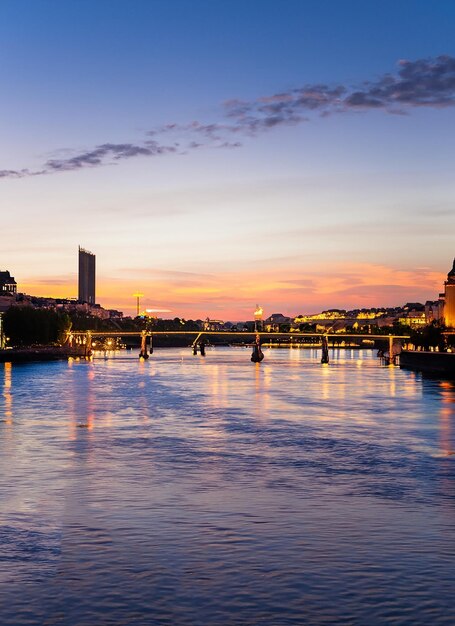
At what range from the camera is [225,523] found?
19.7 metres

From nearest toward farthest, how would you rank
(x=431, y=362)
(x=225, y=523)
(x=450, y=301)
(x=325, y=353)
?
(x=225, y=523)
(x=431, y=362)
(x=325, y=353)
(x=450, y=301)

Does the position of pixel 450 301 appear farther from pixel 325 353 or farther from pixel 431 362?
pixel 431 362

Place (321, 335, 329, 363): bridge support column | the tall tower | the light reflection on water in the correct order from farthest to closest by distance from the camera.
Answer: the tall tower → (321, 335, 329, 363): bridge support column → the light reflection on water

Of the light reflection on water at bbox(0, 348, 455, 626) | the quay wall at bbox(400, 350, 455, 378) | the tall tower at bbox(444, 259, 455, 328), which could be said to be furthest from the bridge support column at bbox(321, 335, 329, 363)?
the light reflection on water at bbox(0, 348, 455, 626)

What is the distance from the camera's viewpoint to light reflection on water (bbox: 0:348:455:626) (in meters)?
14.0

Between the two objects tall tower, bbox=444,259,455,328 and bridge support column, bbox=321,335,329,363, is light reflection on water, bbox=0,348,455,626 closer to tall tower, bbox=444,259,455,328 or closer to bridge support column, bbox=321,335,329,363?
bridge support column, bbox=321,335,329,363

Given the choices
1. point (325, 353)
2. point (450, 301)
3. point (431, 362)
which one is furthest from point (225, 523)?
point (450, 301)

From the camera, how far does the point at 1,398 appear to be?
207 feet

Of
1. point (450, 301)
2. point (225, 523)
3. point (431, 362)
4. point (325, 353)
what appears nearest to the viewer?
point (225, 523)

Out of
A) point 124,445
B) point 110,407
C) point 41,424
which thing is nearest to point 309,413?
point 110,407

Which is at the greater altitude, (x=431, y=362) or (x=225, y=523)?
(x=431, y=362)

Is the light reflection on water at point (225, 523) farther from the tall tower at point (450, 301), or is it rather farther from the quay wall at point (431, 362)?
the tall tower at point (450, 301)

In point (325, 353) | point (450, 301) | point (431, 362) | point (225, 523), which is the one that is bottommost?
point (225, 523)

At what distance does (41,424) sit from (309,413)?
1491 cm
